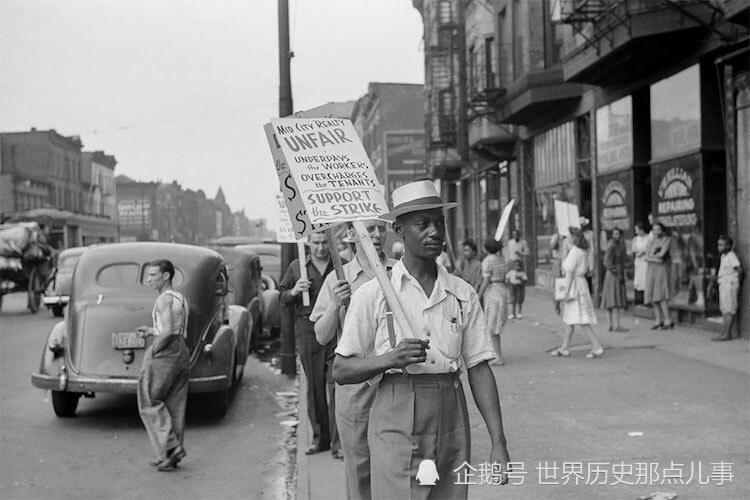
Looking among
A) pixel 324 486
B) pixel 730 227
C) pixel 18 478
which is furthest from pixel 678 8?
pixel 18 478

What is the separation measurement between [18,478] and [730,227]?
1081cm

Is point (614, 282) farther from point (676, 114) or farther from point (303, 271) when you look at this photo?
point (303, 271)

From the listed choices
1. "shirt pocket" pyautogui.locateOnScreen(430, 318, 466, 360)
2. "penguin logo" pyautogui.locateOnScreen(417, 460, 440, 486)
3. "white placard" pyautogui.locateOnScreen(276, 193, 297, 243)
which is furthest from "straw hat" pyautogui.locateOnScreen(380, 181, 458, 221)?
"white placard" pyautogui.locateOnScreen(276, 193, 297, 243)

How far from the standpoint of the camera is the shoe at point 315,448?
7652 mm

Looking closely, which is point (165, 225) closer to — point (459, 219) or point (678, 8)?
point (459, 219)

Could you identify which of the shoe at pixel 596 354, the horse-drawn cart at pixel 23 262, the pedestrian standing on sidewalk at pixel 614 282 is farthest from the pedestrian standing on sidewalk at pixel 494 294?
the horse-drawn cart at pixel 23 262

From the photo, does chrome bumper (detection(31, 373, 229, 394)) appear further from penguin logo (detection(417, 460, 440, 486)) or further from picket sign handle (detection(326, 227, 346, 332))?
penguin logo (detection(417, 460, 440, 486))

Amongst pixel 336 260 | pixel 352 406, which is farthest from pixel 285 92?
pixel 352 406

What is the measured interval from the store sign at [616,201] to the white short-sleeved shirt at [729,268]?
4.80m

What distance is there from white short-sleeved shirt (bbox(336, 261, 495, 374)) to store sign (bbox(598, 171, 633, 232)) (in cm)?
→ 1498

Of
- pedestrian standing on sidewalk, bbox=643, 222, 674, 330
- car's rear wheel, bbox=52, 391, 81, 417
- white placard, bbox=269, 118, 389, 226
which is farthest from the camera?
pedestrian standing on sidewalk, bbox=643, 222, 674, 330

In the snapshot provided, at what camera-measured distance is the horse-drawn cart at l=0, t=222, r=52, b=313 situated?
81.4 feet

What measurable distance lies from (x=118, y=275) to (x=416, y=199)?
729 cm

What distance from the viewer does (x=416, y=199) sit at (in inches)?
153
